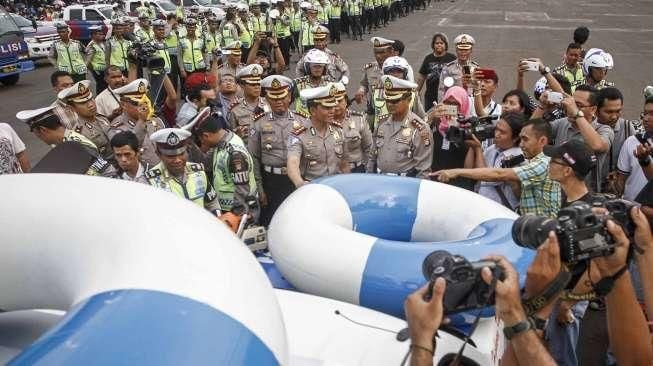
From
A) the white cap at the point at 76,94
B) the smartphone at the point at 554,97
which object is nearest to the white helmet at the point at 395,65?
the smartphone at the point at 554,97

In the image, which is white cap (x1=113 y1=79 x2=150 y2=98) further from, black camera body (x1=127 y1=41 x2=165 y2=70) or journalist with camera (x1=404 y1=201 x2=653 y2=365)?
journalist with camera (x1=404 y1=201 x2=653 y2=365)

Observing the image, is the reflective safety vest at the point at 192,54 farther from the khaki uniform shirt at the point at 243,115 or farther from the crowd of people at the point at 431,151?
the khaki uniform shirt at the point at 243,115

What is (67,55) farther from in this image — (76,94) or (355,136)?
(355,136)

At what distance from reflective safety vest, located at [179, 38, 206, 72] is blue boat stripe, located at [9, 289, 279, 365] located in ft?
33.4

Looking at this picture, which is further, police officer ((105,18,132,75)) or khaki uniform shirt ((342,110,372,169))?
police officer ((105,18,132,75))

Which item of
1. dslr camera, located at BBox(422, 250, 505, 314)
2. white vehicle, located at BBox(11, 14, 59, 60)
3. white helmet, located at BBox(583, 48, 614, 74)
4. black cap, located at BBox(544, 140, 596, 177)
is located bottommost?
white vehicle, located at BBox(11, 14, 59, 60)

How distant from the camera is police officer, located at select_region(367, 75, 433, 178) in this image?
15.3 ft

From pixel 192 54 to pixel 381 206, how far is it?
27.8ft

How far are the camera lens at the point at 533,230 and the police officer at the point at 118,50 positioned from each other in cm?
955

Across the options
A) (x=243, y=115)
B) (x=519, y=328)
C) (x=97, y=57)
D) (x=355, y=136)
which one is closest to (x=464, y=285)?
(x=519, y=328)

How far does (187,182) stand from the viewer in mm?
3885

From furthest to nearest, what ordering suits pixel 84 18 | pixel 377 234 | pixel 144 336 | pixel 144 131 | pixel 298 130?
pixel 84 18, pixel 144 131, pixel 298 130, pixel 377 234, pixel 144 336

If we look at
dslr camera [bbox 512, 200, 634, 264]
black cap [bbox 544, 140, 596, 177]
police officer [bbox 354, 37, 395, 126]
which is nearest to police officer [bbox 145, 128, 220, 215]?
black cap [bbox 544, 140, 596, 177]

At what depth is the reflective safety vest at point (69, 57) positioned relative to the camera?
10656 millimetres
